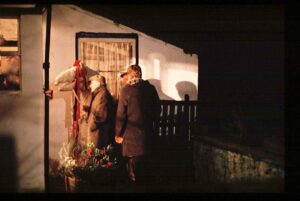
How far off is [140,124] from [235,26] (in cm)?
275

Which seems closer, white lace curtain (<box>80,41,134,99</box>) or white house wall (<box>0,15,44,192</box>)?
white house wall (<box>0,15,44,192</box>)

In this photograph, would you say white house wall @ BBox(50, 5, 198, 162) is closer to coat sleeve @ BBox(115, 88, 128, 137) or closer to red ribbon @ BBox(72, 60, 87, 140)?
red ribbon @ BBox(72, 60, 87, 140)

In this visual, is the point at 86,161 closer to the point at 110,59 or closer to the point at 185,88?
the point at 110,59

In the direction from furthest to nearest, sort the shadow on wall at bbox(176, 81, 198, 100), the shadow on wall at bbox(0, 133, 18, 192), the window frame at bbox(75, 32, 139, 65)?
the shadow on wall at bbox(176, 81, 198, 100) → the window frame at bbox(75, 32, 139, 65) → the shadow on wall at bbox(0, 133, 18, 192)

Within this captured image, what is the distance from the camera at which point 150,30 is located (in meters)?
10.3

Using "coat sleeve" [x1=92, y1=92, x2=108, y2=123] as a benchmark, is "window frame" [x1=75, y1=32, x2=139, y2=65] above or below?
above

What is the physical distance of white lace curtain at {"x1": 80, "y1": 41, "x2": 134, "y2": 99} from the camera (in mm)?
10281

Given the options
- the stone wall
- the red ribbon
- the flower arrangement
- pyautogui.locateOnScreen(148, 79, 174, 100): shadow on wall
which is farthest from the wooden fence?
the red ribbon

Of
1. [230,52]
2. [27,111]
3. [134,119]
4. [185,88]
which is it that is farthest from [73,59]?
[230,52]

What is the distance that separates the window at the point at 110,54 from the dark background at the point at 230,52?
351 mm

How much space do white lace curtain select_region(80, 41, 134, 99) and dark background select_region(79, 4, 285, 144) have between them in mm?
514

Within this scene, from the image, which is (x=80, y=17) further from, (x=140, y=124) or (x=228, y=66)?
(x=228, y=66)

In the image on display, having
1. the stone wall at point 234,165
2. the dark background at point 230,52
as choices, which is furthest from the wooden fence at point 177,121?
the stone wall at point 234,165

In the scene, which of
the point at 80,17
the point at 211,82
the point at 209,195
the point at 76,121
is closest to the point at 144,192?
the point at 209,195
